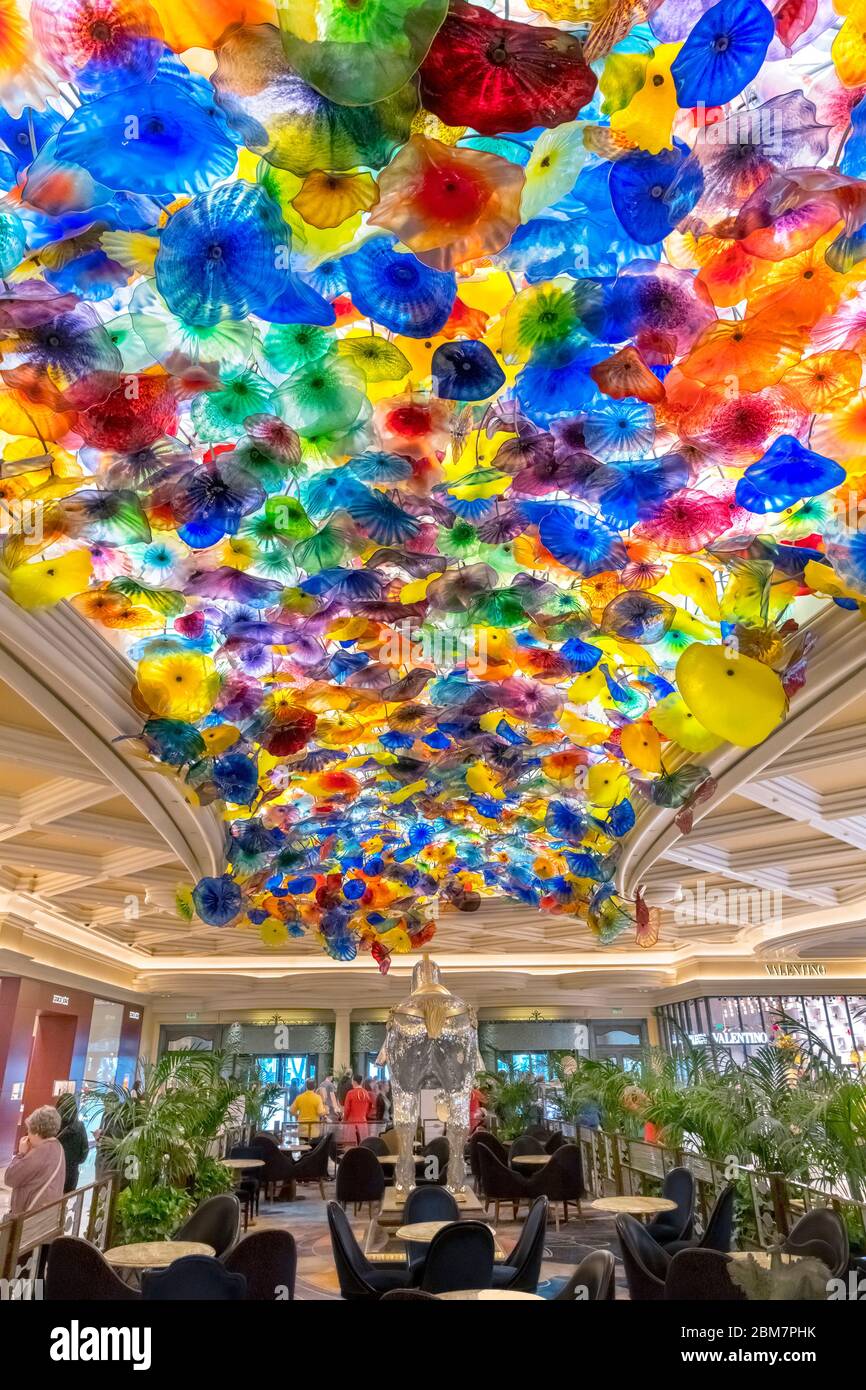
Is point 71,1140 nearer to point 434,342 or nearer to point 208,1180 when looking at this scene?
point 208,1180

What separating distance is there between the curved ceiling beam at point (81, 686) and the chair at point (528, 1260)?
11.2 feet

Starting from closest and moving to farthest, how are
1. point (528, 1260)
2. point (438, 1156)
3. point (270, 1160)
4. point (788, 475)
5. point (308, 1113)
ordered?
1. point (788, 475)
2. point (528, 1260)
3. point (438, 1156)
4. point (270, 1160)
5. point (308, 1113)

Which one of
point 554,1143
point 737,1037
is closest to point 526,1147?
point 554,1143

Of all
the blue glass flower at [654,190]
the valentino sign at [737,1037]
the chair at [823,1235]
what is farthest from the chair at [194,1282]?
the valentino sign at [737,1037]

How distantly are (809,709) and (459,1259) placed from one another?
134 inches

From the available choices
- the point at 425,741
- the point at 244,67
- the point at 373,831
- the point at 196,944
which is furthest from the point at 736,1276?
the point at 196,944

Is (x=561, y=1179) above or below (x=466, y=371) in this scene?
below

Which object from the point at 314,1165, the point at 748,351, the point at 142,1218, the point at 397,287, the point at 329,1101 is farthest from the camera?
the point at 329,1101

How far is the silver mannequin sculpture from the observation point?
8336 millimetres

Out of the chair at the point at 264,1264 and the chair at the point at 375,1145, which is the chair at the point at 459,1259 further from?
the chair at the point at 375,1145

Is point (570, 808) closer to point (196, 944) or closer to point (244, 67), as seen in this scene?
point (244, 67)

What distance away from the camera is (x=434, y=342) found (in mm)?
2662

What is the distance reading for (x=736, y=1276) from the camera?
3111 mm

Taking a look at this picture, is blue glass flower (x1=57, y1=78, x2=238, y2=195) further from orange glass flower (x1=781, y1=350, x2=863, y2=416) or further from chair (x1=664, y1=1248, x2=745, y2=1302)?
chair (x1=664, y1=1248, x2=745, y2=1302)
